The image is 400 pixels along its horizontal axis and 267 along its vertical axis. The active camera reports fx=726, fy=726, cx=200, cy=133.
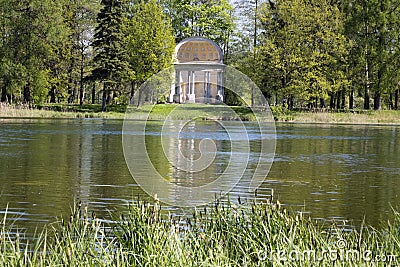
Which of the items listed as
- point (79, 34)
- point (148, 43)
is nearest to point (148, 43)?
point (148, 43)

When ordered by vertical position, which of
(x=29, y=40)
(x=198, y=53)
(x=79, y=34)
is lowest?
(x=29, y=40)

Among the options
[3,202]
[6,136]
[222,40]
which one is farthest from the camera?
[222,40]

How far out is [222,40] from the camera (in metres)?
79.6

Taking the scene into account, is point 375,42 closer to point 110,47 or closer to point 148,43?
point 148,43

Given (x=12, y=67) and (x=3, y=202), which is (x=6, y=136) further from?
(x=12, y=67)

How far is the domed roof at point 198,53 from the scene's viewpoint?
73875 millimetres

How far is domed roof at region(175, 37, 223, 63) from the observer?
73.9 meters

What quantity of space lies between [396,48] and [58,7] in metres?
28.2

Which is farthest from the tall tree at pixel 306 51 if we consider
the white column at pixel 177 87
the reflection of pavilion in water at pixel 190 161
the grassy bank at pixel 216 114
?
the reflection of pavilion in water at pixel 190 161

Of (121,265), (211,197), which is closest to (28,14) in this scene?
(211,197)

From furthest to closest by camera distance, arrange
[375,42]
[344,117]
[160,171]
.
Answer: [375,42]
[344,117]
[160,171]

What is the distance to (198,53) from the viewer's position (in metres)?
74.4

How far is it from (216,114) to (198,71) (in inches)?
635

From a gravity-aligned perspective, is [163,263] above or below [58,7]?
below
